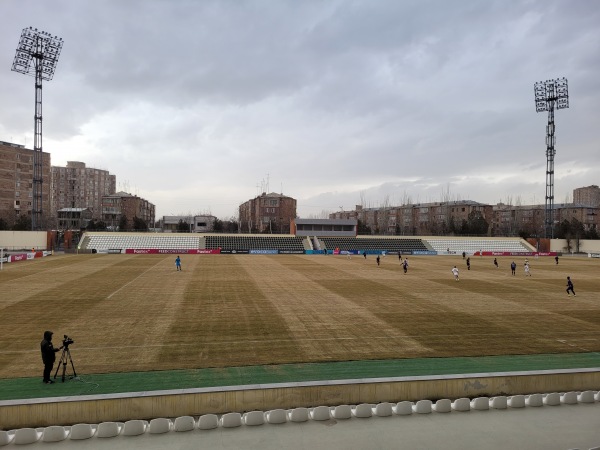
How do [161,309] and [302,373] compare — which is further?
[161,309]

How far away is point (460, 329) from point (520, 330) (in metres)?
2.51

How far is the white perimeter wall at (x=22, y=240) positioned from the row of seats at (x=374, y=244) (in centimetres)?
4841

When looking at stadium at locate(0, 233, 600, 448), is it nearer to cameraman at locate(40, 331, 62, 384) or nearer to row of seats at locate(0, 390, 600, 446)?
row of seats at locate(0, 390, 600, 446)

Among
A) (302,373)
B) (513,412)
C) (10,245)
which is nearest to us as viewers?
(513,412)

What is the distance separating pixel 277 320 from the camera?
64.8 feet

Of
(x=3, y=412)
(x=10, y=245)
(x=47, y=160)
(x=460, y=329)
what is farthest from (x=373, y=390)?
(x=47, y=160)

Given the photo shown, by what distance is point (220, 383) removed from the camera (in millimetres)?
11859

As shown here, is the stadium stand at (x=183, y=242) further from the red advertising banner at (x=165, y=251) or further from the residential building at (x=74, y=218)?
the residential building at (x=74, y=218)

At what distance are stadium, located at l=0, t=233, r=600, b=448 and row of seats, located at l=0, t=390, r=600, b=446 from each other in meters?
0.03

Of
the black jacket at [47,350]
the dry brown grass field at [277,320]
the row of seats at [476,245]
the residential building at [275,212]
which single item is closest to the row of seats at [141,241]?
the dry brown grass field at [277,320]

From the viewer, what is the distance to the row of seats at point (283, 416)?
839 cm

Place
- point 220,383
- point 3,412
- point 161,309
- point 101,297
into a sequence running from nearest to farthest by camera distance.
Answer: point 3,412 → point 220,383 → point 161,309 → point 101,297

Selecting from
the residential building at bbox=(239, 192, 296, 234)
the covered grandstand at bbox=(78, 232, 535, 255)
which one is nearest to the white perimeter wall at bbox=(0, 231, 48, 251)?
the covered grandstand at bbox=(78, 232, 535, 255)

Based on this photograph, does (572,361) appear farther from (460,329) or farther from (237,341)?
(237,341)
